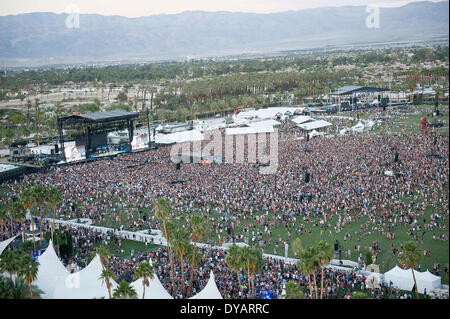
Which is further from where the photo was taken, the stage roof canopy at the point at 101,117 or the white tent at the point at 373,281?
the stage roof canopy at the point at 101,117

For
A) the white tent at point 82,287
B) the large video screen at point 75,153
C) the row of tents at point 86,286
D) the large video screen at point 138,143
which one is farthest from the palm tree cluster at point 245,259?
the large video screen at point 138,143

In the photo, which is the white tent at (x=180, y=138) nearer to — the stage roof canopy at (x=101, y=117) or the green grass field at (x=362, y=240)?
the stage roof canopy at (x=101, y=117)

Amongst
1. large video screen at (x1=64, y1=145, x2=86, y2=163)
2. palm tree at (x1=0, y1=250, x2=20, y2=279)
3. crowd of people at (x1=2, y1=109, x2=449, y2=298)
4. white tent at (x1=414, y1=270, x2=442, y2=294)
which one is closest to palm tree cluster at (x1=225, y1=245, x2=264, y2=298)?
crowd of people at (x1=2, y1=109, x2=449, y2=298)

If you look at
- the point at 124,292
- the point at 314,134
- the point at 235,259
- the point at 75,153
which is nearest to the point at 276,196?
the point at 235,259

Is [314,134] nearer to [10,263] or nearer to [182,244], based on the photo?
[182,244]

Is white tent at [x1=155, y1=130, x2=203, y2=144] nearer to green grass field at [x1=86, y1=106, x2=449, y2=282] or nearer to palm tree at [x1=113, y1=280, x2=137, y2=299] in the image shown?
green grass field at [x1=86, y1=106, x2=449, y2=282]

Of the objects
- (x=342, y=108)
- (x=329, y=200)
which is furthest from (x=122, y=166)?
(x=342, y=108)
